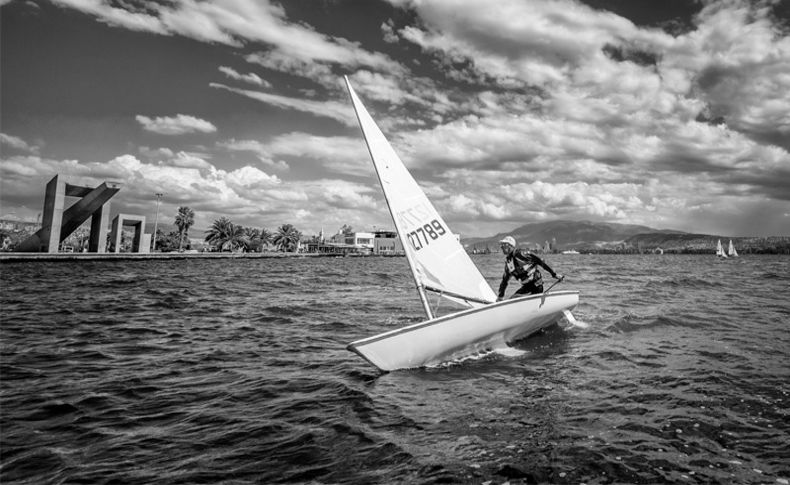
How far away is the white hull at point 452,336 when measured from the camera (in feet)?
23.3

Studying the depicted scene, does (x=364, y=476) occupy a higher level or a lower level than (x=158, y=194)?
lower

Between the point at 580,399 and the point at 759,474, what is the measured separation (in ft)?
7.51

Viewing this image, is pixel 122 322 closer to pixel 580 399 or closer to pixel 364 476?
pixel 364 476

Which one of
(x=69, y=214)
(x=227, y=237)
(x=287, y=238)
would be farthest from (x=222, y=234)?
(x=69, y=214)

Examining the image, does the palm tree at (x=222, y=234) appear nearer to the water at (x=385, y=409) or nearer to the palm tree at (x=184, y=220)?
the palm tree at (x=184, y=220)

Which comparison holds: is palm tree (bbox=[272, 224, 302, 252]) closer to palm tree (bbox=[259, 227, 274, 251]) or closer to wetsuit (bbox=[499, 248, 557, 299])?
palm tree (bbox=[259, 227, 274, 251])

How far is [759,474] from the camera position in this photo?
4.04 m

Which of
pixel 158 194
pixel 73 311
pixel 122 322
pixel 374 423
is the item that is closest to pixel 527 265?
pixel 374 423

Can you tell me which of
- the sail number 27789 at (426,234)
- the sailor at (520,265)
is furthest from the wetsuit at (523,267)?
the sail number 27789 at (426,234)

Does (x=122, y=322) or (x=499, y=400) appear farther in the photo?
(x=122, y=322)

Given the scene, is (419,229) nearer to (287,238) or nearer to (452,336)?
(452,336)

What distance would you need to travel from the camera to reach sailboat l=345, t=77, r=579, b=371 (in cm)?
727

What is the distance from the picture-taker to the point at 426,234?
372 inches

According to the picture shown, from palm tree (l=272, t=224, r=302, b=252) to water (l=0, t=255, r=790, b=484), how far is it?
146 m
